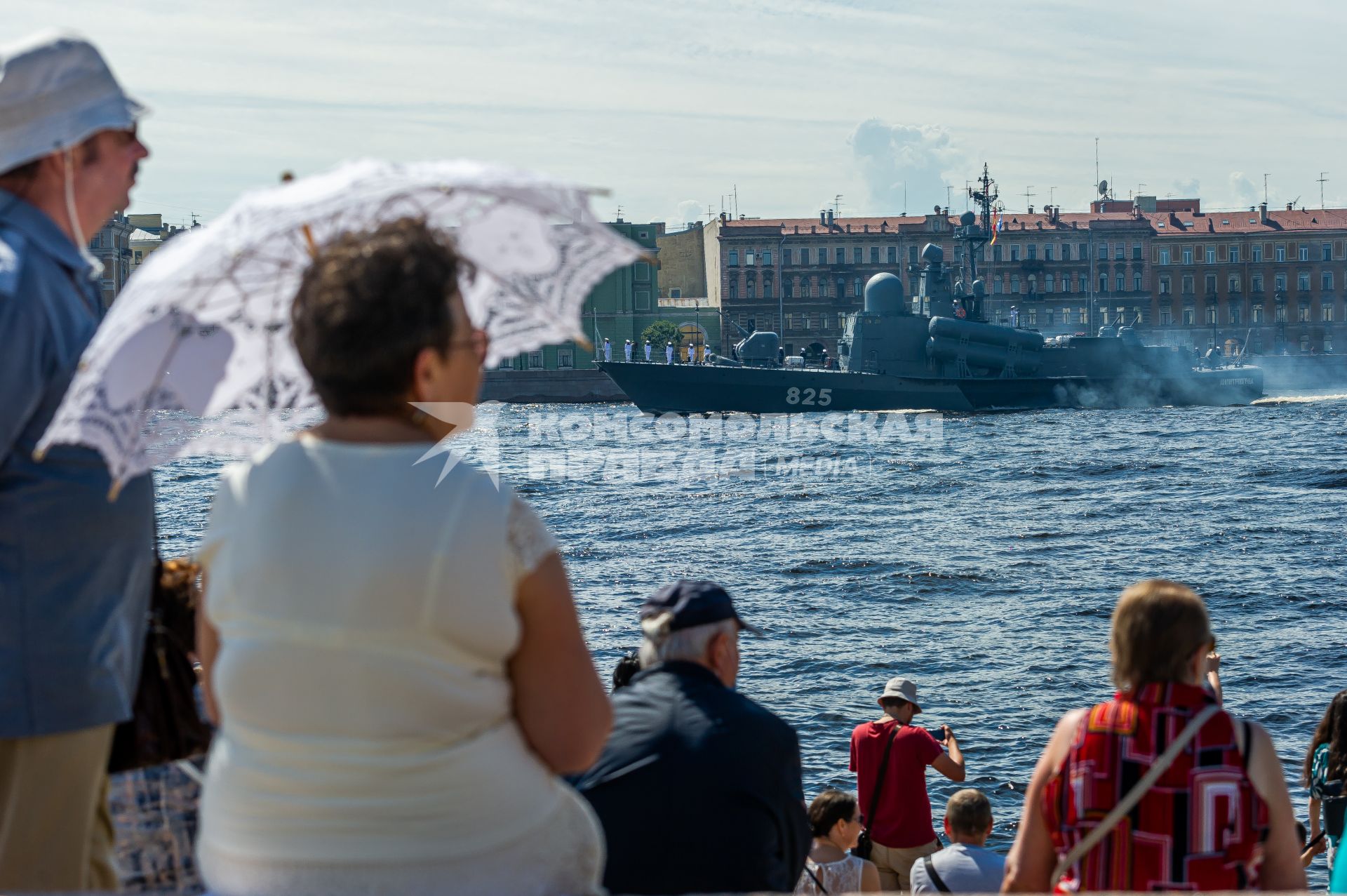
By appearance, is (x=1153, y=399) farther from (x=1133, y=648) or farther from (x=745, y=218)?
(x=1133, y=648)

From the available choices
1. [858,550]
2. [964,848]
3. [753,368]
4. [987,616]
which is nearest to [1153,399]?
[753,368]

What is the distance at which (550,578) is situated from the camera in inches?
77.1

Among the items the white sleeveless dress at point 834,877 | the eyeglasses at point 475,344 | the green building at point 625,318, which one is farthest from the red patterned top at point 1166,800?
the green building at point 625,318

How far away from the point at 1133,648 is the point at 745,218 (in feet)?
320

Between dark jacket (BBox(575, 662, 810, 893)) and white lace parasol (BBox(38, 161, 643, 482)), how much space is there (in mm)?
931

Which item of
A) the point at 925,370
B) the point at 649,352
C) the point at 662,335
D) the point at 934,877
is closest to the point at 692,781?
the point at 934,877

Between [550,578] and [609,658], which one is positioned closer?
[550,578]

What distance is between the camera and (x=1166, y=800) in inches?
105

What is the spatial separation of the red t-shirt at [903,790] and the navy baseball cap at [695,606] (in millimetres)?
3757

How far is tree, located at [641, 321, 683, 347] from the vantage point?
86.2 meters

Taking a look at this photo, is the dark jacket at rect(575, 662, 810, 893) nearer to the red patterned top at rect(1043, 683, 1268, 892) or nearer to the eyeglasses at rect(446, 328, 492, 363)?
the red patterned top at rect(1043, 683, 1268, 892)

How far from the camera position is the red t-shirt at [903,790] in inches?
272

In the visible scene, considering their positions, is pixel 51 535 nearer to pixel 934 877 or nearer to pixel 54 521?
pixel 54 521

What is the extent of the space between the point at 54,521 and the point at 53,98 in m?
0.71
